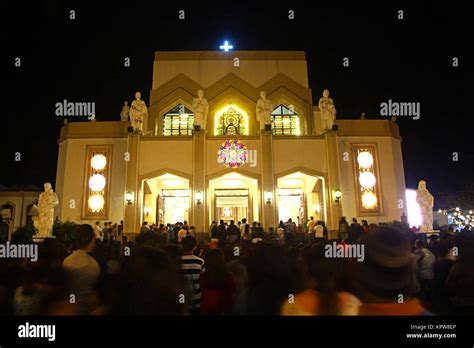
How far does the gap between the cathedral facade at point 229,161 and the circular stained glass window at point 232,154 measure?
6cm

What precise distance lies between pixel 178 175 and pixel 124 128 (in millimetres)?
4846

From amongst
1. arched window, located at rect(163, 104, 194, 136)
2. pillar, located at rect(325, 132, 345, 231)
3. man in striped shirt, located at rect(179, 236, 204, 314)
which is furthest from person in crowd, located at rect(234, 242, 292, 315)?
arched window, located at rect(163, 104, 194, 136)

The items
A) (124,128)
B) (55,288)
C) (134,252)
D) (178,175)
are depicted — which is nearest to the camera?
(134,252)

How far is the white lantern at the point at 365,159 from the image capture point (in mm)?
21688

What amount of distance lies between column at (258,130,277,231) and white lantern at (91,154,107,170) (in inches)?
363

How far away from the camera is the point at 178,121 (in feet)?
79.3

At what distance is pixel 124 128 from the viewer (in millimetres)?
22281

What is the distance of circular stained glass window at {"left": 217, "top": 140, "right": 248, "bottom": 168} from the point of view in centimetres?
2067

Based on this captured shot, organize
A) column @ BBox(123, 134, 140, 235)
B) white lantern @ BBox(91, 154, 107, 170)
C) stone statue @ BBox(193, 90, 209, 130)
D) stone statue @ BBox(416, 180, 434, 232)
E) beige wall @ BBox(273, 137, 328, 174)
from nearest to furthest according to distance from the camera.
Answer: stone statue @ BBox(416, 180, 434, 232) < column @ BBox(123, 134, 140, 235) < beige wall @ BBox(273, 137, 328, 174) < stone statue @ BBox(193, 90, 209, 130) < white lantern @ BBox(91, 154, 107, 170)

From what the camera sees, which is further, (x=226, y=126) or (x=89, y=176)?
(x=226, y=126)

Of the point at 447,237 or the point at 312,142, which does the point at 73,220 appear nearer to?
the point at 312,142

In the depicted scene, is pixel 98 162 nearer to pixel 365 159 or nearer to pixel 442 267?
pixel 365 159

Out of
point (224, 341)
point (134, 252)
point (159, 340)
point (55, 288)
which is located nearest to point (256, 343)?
point (224, 341)

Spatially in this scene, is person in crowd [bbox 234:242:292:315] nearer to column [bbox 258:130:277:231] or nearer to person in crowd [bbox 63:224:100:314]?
person in crowd [bbox 63:224:100:314]
